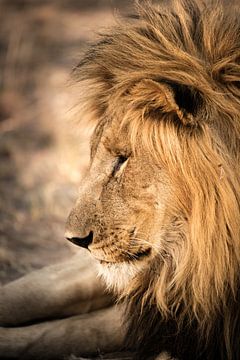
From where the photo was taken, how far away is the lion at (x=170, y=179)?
2803 millimetres

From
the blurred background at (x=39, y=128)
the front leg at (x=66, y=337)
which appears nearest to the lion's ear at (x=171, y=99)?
the blurred background at (x=39, y=128)

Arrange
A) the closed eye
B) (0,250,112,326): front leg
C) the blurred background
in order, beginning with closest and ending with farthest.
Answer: the closed eye < (0,250,112,326): front leg < the blurred background

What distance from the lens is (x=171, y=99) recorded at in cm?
277

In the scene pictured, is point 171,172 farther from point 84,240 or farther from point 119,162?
point 84,240

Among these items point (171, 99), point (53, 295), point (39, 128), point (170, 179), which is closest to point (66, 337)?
point (53, 295)

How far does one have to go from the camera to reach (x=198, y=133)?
9.20ft

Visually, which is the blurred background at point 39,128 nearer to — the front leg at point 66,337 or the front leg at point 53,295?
the front leg at point 53,295

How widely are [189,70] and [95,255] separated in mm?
701

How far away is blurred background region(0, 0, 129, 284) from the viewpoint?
200 inches

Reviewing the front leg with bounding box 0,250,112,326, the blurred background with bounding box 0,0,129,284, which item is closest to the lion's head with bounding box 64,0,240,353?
the blurred background with bounding box 0,0,129,284

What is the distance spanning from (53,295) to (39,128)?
10.9 ft

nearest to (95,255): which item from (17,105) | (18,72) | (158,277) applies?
(158,277)

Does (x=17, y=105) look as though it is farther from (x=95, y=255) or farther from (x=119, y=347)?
(x=95, y=255)

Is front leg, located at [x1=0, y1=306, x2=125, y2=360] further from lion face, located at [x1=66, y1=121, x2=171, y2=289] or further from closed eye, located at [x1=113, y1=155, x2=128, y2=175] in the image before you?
closed eye, located at [x1=113, y1=155, x2=128, y2=175]
